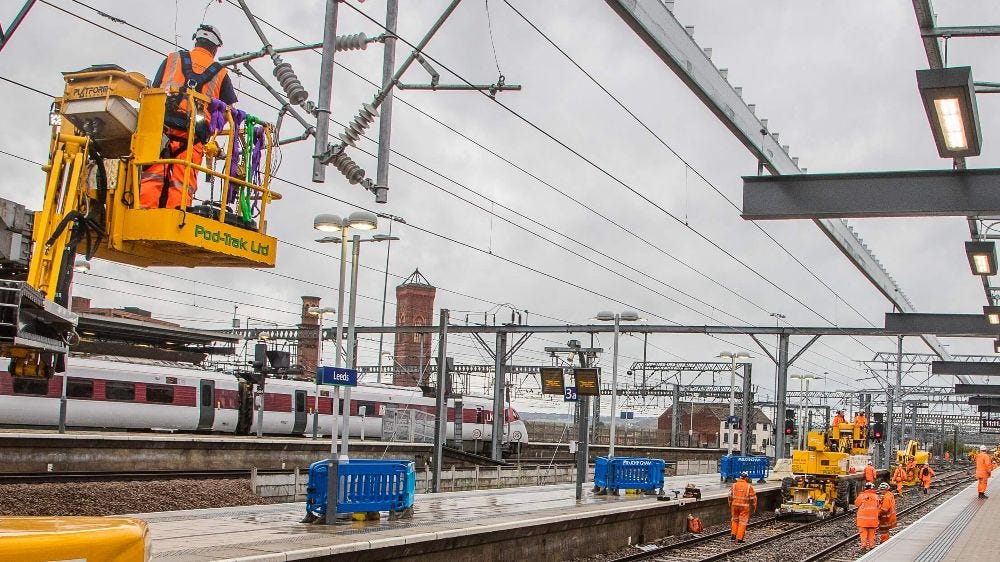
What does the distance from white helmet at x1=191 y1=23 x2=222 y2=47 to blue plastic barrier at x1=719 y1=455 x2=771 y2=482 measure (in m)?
30.7

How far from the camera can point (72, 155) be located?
6918 millimetres

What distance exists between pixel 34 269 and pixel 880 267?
65.1 feet

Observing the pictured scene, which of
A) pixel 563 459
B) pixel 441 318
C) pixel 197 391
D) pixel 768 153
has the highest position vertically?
pixel 768 153

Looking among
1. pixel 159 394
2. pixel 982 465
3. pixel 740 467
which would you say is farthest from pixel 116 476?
pixel 982 465

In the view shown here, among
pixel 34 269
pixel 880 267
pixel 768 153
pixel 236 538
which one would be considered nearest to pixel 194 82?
pixel 34 269

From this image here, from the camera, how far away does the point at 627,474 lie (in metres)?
26.6

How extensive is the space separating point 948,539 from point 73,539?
18.5 meters

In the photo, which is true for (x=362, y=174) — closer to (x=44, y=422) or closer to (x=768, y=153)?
(x=768, y=153)

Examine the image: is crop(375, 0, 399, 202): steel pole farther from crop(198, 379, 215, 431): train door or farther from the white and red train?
crop(198, 379, 215, 431): train door

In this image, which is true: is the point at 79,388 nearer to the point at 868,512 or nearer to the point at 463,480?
the point at 463,480

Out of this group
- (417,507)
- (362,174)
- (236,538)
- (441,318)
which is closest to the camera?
(362,174)

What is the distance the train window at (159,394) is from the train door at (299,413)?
7.15 metres

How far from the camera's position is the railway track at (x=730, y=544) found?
64.8ft

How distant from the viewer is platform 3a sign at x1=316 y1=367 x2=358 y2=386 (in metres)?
16.2
